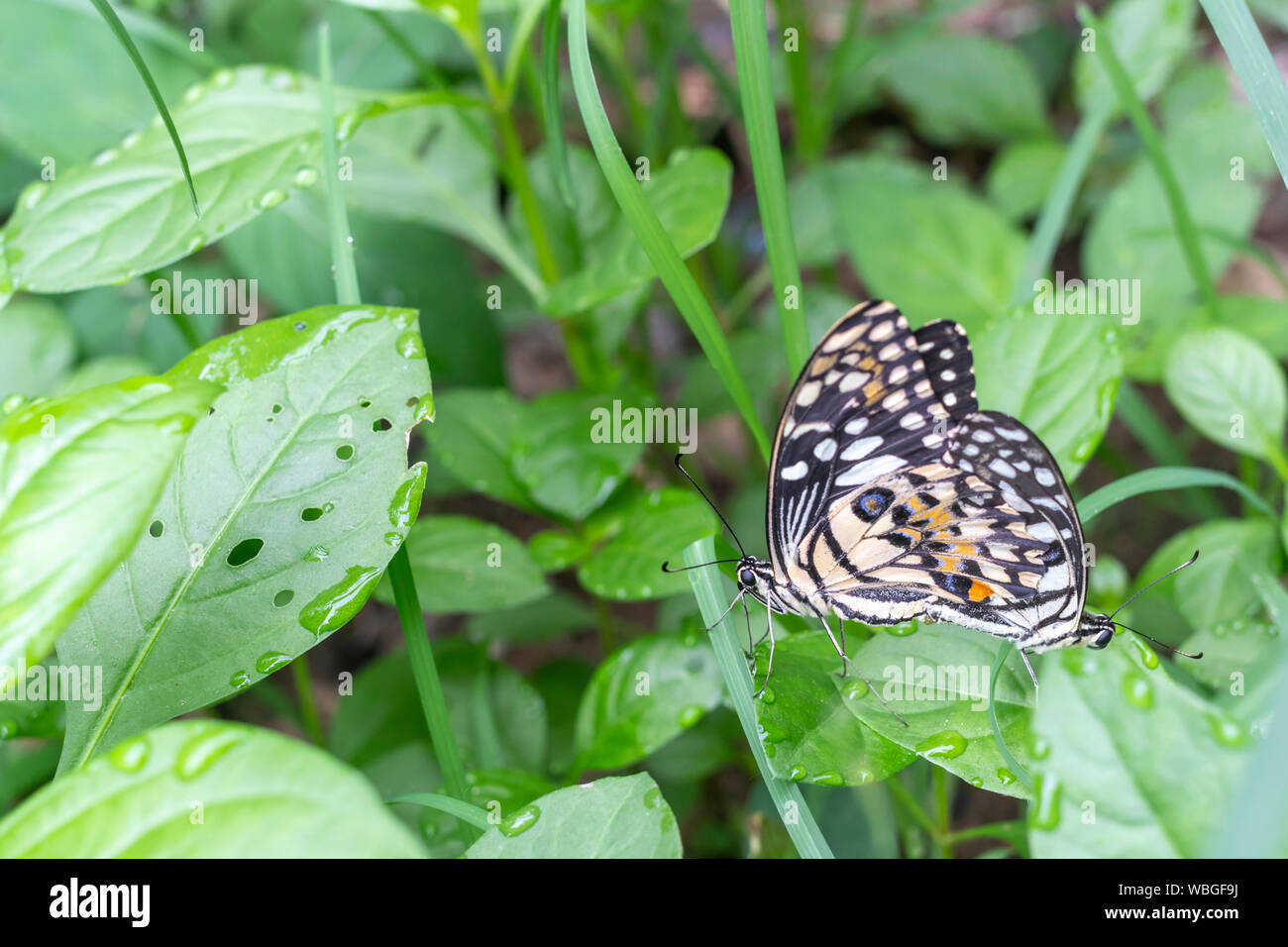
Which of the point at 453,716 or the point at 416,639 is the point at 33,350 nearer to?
the point at 453,716

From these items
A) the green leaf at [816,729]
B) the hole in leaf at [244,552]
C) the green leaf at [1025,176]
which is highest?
the green leaf at [1025,176]

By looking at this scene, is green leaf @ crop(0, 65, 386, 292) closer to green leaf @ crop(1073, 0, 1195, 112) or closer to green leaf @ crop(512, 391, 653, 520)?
green leaf @ crop(512, 391, 653, 520)

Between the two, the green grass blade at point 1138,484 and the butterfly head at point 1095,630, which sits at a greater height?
the green grass blade at point 1138,484

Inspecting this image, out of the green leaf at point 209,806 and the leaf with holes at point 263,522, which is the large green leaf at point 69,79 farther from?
the green leaf at point 209,806

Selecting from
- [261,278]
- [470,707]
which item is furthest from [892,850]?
[261,278]

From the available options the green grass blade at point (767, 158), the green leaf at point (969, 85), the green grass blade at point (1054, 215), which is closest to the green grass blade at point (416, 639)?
the green grass blade at point (767, 158)

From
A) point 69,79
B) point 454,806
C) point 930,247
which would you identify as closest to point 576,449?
point 454,806

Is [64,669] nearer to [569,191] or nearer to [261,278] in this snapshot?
[569,191]
